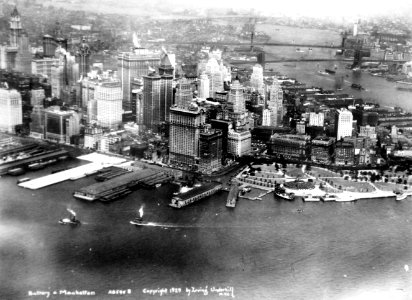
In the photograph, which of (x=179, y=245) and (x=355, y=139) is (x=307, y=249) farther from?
(x=355, y=139)

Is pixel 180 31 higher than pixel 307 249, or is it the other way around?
pixel 180 31

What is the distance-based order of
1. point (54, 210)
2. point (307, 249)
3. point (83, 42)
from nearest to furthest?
point (307, 249) → point (54, 210) → point (83, 42)

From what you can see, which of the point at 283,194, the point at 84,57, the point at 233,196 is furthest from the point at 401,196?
the point at 84,57

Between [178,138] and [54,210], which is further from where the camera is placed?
[178,138]

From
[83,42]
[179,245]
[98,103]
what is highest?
[83,42]

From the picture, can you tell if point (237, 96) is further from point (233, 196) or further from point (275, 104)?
point (233, 196)

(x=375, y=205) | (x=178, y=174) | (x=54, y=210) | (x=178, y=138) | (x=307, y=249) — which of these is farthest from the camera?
(x=178, y=138)

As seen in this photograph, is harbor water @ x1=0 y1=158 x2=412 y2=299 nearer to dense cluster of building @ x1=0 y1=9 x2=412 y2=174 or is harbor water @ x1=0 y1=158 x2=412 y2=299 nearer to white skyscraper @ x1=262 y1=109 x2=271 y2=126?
dense cluster of building @ x1=0 y1=9 x2=412 y2=174

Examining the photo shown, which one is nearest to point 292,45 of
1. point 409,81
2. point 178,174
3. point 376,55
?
point 376,55
